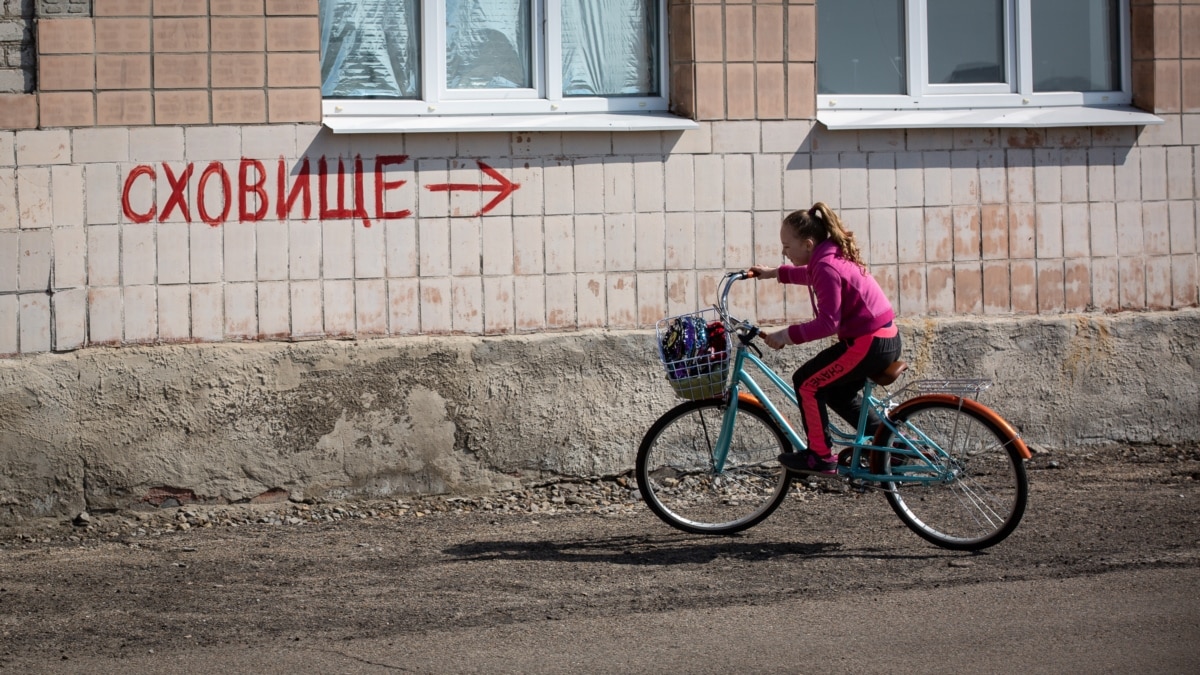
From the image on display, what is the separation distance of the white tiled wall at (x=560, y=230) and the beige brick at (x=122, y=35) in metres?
0.40

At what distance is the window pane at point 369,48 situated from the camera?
7.12 metres

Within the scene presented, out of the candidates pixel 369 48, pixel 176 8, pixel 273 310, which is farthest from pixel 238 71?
pixel 273 310

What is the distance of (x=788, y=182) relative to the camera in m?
7.39

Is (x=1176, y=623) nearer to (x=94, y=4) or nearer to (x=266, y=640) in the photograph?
(x=266, y=640)

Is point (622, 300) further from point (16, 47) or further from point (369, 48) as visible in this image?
point (16, 47)

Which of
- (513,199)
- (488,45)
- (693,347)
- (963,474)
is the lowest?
(963,474)

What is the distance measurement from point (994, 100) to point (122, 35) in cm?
470

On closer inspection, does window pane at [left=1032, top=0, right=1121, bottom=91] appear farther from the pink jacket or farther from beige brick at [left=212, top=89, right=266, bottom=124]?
beige brick at [left=212, top=89, right=266, bottom=124]

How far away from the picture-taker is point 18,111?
6.65 metres

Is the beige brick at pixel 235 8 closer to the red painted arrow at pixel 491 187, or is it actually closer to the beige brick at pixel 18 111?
the beige brick at pixel 18 111

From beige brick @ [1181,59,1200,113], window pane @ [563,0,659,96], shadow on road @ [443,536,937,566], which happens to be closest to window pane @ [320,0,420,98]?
window pane @ [563,0,659,96]

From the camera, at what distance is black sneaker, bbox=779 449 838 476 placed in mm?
5996

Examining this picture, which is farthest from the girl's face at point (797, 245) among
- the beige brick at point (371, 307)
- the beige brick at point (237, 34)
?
the beige brick at point (237, 34)

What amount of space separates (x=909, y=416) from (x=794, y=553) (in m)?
0.77
